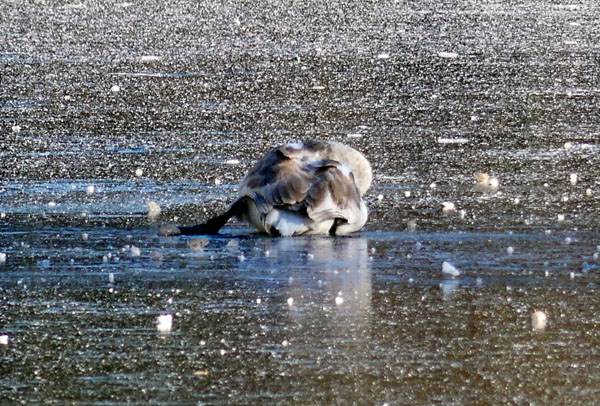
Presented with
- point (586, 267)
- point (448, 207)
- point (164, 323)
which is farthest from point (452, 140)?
point (164, 323)

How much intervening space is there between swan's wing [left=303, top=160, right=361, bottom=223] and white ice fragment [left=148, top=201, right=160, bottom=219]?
95 cm

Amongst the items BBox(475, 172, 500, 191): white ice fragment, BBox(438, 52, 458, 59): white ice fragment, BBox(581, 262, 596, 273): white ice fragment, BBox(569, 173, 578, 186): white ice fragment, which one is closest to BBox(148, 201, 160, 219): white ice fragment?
BBox(475, 172, 500, 191): white ice fragment

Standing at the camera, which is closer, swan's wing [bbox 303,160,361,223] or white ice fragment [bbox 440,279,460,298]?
white ice fragment [bbox 440,279,460,298]

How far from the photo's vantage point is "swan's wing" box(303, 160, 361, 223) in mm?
6434

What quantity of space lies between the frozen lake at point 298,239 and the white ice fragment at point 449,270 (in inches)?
0.5

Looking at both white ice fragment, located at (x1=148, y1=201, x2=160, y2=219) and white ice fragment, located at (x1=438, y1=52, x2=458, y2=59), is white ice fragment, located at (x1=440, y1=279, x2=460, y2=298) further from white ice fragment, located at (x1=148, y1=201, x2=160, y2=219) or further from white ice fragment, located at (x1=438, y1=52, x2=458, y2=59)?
white ice fragment, located at (x1=438, y1=52, x2=458, y2=59)

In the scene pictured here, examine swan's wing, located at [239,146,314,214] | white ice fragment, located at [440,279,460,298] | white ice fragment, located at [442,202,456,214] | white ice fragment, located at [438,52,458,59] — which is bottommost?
white ice fragment, located at [440,279,460,298]

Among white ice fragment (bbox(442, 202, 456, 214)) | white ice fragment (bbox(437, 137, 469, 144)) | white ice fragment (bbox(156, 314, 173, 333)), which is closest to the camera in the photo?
white ice fragment (bbox(156, 314, 173, 333))

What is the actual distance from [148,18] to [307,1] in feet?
9.26

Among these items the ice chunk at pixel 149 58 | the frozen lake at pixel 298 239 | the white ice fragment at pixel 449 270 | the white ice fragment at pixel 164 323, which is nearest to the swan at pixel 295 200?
the frozen lake at pixel 298 239

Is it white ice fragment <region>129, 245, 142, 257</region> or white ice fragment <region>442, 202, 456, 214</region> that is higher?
white ice fragment <region>442, 202, 456, 214</region>

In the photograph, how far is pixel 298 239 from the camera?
21.3 feet

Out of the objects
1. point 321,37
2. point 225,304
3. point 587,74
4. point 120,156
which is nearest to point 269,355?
point 225,304

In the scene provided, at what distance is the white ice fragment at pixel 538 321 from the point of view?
16.0 ft
